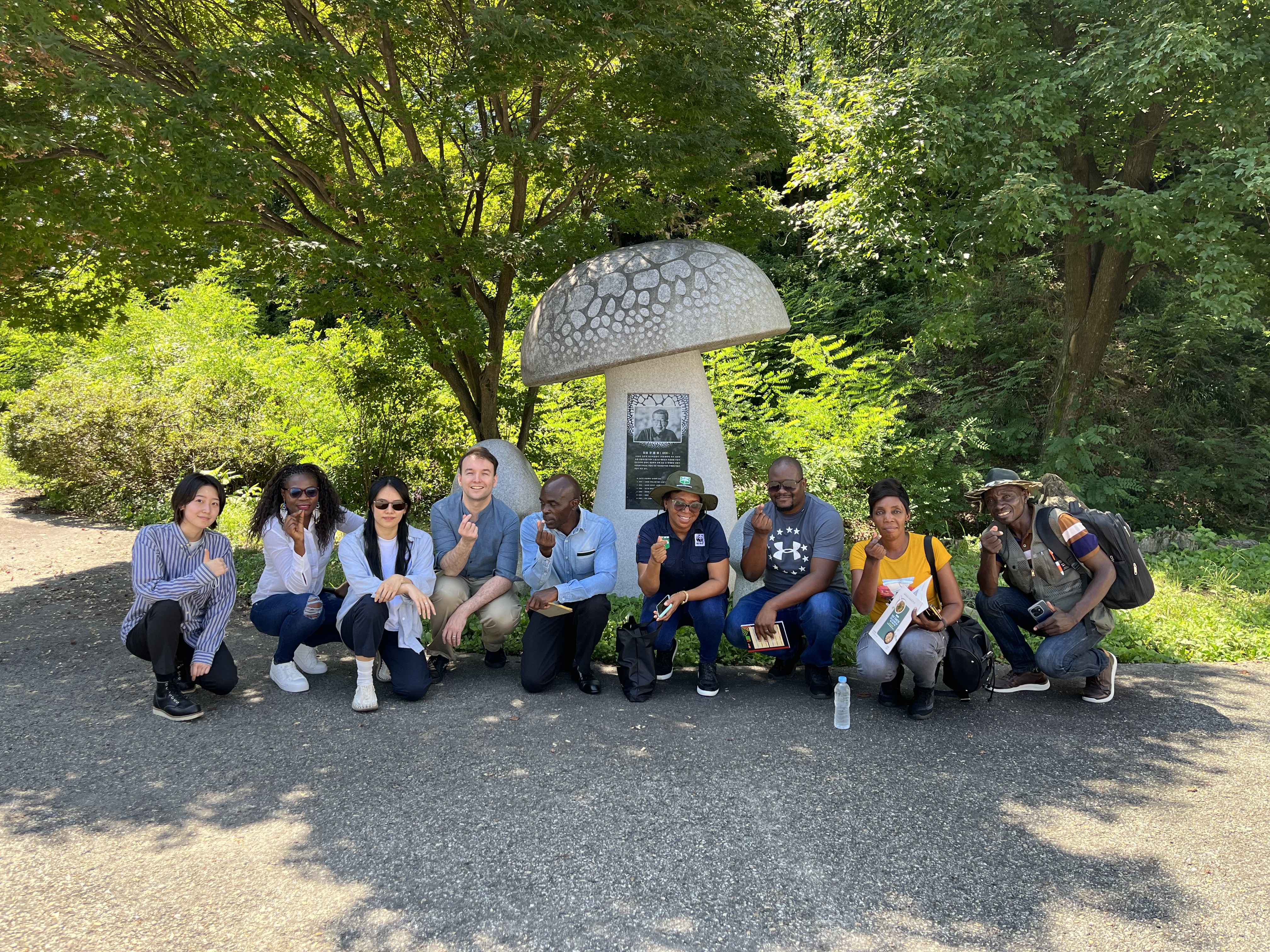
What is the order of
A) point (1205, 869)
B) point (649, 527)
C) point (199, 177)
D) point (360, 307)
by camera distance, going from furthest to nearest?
point (360, 307) < point (199, 177) < point (649, 527) < point (1205, 869)

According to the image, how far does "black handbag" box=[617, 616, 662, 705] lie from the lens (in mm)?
4688

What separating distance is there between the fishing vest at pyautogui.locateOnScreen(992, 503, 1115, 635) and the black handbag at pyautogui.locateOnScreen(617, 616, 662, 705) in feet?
6.86

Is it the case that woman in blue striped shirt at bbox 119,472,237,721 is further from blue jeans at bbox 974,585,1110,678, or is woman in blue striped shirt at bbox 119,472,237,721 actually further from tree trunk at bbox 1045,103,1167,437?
tree trunk at bbox 1045,103,1167,437

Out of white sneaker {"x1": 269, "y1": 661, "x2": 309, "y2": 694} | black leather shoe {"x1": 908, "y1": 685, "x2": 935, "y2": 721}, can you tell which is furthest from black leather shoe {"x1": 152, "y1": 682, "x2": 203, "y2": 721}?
black leather shoe {"x1": 908, "y1": 685, "x2": 935, "y2": 721}

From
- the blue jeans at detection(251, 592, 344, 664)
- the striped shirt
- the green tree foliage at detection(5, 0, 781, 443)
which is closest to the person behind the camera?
the striped shirt

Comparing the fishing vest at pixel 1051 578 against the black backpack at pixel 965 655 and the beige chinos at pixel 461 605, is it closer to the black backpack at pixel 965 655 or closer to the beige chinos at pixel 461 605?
the black backpack at pixel 965 655

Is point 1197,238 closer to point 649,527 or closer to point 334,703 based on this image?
point 649,527

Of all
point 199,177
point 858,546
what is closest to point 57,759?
point 199,177

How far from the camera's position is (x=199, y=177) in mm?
5434

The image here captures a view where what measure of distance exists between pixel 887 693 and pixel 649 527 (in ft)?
5.37

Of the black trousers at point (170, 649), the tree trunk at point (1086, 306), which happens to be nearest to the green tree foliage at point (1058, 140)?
the tree trunk at point (1086, 306)

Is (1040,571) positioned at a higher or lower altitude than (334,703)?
higher

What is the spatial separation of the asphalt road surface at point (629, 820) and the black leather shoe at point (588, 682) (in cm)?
7

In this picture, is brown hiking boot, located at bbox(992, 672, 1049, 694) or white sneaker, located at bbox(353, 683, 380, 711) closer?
white sneaker, located at bbox(353, 683, 380, 711)
